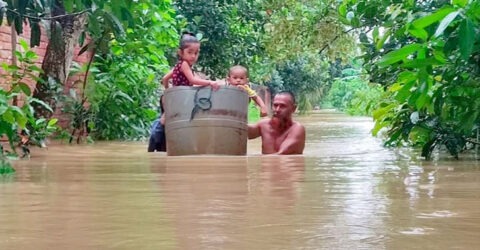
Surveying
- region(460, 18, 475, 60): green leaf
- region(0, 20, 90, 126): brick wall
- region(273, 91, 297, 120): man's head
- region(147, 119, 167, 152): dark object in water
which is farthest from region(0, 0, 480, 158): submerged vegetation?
region(147, 119, 167, 152): dark object in water

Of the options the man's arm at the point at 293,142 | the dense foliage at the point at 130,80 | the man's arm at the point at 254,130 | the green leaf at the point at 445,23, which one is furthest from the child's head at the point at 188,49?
the green leaf at the point at 445,23

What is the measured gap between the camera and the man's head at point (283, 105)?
6.44 m

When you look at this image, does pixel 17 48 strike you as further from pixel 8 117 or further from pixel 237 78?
pixel 8 117

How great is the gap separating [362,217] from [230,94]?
4.17 meters

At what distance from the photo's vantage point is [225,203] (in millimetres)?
2416

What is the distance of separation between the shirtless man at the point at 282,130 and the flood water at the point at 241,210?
2513 mm

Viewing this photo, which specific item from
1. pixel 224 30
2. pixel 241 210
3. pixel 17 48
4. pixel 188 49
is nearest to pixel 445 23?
pixel 241 210

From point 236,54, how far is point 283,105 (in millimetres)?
8160

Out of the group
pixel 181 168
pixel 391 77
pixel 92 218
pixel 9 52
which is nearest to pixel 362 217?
pixel 92 218

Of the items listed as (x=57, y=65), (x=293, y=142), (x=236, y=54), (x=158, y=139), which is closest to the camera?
(x=293, y=142)

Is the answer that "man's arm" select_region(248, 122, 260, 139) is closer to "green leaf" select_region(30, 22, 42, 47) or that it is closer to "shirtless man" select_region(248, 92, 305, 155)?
"shirtless man" select_region(248, 92, 305, 155)

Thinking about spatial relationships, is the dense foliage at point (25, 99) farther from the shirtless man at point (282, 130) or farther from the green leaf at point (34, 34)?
the shirtless man at point (282, 130)

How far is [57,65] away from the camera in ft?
28.7

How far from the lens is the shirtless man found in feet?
20.9
